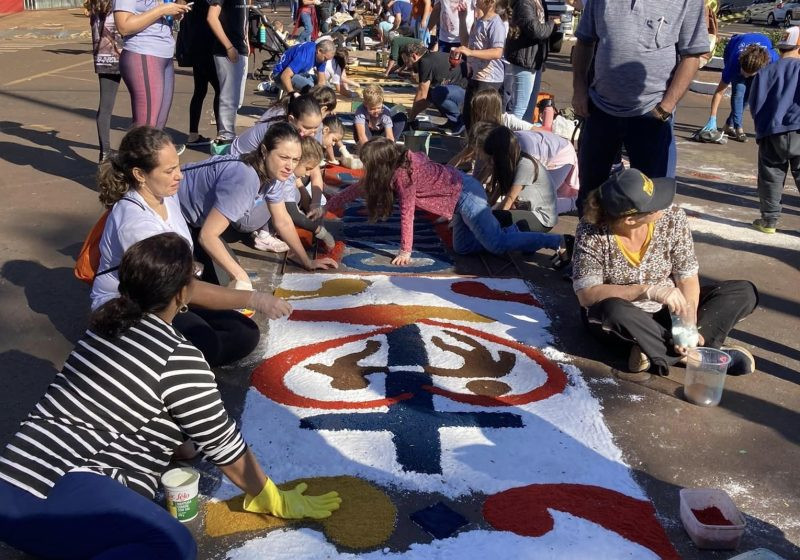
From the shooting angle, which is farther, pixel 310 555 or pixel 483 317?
pixel 483 317

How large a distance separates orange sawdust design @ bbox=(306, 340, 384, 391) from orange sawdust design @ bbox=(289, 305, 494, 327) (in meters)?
0.38

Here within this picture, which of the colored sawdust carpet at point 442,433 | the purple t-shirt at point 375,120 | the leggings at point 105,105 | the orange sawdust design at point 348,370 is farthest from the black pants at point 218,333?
the purple t-shirt at point 375,120

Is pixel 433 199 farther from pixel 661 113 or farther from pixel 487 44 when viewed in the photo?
pixel 487 44

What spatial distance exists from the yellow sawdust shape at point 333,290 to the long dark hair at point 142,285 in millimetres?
2222

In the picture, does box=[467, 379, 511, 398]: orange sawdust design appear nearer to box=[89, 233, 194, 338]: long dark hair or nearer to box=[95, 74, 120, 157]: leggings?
box=[89, 233, 194, 338]: long dark hair

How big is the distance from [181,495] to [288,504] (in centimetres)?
37

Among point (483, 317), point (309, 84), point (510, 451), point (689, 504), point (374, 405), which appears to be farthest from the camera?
point (309, 84)

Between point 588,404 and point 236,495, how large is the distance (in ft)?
5.56

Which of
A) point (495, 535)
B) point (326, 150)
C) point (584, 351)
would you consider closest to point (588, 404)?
point (584, 351)

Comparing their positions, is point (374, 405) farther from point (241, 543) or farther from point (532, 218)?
point (532, 218)

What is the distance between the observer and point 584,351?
4.41 metres

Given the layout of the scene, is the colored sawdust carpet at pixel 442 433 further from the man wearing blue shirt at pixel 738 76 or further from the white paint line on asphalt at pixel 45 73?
the white paint line on asphalt at pixel 45 73

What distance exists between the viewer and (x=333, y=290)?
16.7 feet

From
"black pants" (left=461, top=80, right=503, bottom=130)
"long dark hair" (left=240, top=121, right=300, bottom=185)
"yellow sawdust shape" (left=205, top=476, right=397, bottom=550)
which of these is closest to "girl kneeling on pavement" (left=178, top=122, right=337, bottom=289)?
"long dark hair" (left=240, top=121, right=300, bottom=185)
